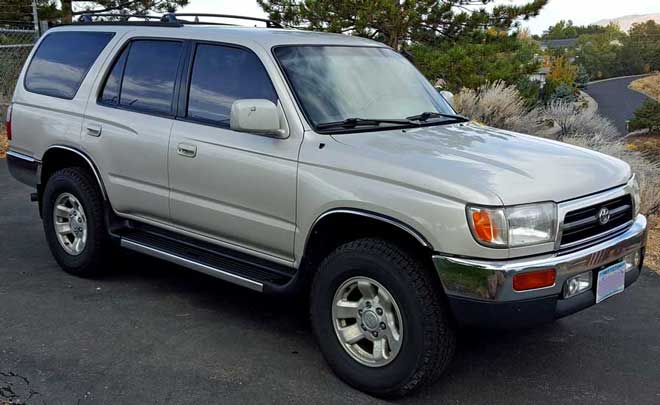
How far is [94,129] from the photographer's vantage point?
5258 millimetres

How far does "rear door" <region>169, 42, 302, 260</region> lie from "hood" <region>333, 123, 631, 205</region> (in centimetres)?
50

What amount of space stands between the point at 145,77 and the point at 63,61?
1047 millimetres

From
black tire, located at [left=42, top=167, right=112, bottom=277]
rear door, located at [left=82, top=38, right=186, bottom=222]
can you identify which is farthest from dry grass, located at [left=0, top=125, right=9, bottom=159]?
rear door, located at [left=82, top=38, right=186, bottom=222]

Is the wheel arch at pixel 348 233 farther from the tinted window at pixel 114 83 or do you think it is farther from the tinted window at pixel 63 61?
the tinted window at pixel 63 61

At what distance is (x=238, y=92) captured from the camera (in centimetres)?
453

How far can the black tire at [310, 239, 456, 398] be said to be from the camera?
11.7 ft

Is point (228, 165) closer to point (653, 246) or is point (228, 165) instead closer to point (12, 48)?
point (653, 246)

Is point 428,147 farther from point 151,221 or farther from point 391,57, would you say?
point 151,221

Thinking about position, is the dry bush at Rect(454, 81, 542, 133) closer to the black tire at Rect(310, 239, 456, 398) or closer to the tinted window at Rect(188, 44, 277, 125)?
the tinted window at Rect(188, 44, 277, 125)

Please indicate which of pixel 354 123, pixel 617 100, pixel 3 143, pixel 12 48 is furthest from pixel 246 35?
pixel 617 100

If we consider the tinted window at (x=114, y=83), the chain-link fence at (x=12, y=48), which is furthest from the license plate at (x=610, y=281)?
the chain-link fence at (x=12, y=48)

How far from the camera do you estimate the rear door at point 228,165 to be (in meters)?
4.20

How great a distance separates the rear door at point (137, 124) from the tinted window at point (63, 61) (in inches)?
11.6

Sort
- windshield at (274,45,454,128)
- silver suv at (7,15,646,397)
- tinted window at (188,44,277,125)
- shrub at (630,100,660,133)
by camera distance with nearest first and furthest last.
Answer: silver suv at (7,15,646,397) → windshield at (274,45,454,128) → tinted window at (188,44,277,125) → shrub at (630,100,660,133)
